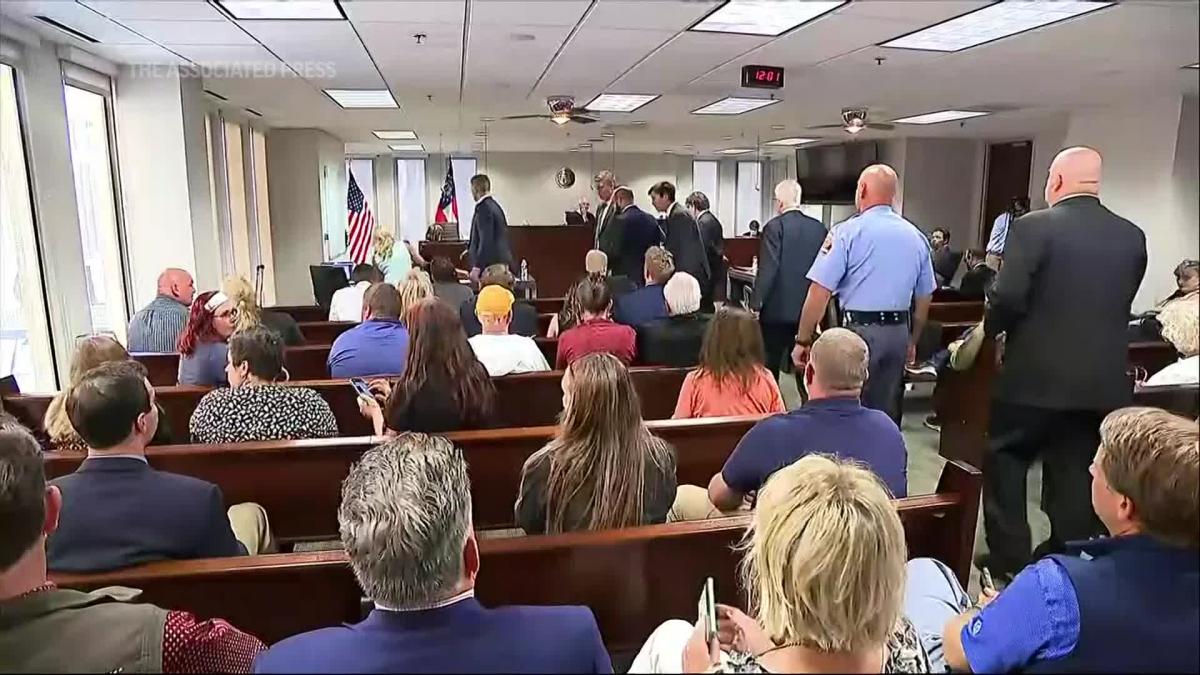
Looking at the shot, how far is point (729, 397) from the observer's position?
2600mm

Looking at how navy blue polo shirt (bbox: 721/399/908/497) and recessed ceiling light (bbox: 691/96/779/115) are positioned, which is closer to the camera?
navy blue polo shirt (bbox: 721/399/908/497)

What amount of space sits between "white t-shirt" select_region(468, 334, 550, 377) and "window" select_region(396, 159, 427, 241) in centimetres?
1208

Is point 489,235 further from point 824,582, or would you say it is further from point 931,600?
point 824,582

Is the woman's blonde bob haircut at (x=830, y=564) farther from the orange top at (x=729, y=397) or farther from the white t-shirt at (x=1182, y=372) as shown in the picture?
the orange top at (x=729, y=397)

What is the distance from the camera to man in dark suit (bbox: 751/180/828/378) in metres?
3.88

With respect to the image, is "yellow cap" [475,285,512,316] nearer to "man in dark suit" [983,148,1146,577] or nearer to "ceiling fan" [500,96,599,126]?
"man in dark suit" [983,148,1146,577]

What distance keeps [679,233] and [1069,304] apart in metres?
4.26

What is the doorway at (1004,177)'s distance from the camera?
53.2 inches

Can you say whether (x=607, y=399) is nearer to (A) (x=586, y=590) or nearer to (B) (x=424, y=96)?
(A) (x=586, y=590)

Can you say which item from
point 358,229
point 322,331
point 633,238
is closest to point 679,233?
point 633,238

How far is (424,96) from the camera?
20.3 feet

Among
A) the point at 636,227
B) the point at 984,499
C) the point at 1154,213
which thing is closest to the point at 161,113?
the point at 636,227

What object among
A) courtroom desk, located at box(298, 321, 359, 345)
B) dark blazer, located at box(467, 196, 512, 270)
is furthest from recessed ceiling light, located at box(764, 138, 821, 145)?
courtroom desk, located at box(298, 321, 359, 345)

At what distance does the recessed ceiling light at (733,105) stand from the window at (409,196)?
891 centimetres
